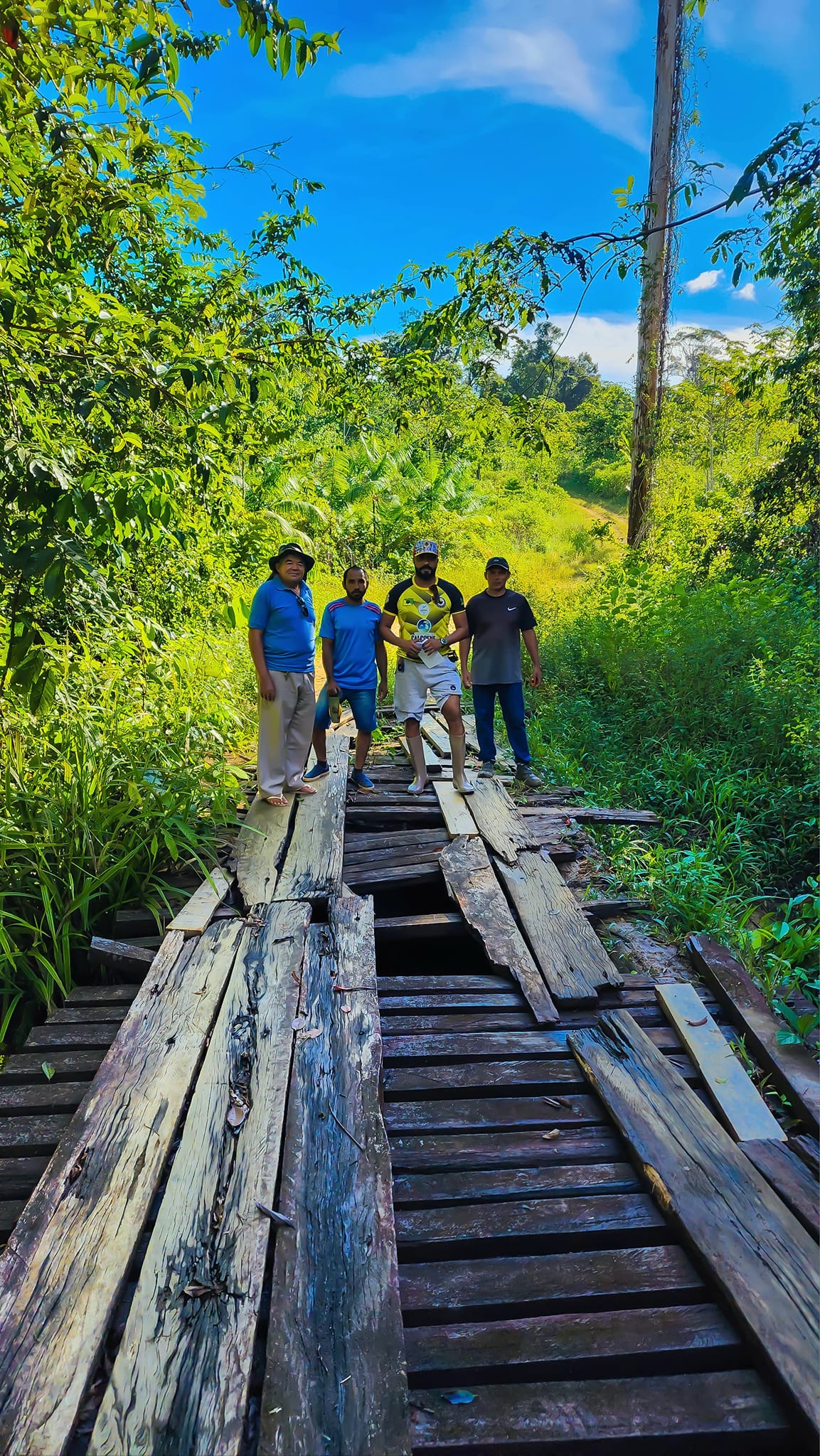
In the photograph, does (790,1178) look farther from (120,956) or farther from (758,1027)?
(120,956)

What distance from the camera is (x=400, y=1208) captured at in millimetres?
2350

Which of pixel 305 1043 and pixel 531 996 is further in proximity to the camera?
pixel 531 996

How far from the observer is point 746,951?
3969 mm

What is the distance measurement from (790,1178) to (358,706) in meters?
4.26

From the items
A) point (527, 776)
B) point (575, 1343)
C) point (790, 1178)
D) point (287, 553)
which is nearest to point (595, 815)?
point (527, 776)

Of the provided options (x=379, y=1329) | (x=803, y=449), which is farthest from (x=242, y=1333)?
(x=803, y=449)

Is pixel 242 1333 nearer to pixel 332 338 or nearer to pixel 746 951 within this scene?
pixel 746 951

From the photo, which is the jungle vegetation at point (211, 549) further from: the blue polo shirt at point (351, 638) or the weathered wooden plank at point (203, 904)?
the blue polo shirt at point (351, 638)

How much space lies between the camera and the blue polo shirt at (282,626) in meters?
5.21

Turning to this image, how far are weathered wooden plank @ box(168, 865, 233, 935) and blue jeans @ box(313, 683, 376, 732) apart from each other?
1.92 metres

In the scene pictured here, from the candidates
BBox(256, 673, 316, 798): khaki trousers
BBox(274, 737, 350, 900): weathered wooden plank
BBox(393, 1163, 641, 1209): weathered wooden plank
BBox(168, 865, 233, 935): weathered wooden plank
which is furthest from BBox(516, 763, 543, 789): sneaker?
BBox(393, 1163, 641, 1209): weathered wooden plank

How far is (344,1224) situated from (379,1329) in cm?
34

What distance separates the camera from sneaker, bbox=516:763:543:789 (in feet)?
21.2

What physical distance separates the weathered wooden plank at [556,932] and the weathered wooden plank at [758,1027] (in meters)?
0.46
